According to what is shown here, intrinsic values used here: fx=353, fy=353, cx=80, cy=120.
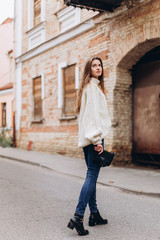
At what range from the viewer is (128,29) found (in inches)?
361

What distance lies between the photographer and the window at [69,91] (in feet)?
39.3

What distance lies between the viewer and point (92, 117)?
12.4 feet

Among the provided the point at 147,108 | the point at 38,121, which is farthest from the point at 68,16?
the point at 147,108

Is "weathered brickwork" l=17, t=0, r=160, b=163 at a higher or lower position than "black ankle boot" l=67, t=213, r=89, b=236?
higher

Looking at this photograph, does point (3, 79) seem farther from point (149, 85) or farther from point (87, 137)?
point (87, 137)

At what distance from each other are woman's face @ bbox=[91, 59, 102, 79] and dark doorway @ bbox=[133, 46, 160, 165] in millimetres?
5338

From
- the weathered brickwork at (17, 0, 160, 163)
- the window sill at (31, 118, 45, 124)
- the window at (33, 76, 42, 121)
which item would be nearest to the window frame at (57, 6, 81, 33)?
the weathered brickwork at (17, 0, 160, 163)

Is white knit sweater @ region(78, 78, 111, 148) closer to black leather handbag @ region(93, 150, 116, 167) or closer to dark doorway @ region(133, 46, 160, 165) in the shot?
black leather handbag @ region(93, 150, 116, 167)

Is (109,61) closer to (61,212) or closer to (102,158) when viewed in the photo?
(61,212)

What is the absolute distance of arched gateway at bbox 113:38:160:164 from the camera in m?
9.20

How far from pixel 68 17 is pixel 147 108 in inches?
188

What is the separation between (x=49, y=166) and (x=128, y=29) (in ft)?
13.8

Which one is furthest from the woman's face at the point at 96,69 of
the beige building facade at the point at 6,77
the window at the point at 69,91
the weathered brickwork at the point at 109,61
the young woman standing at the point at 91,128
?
the beige building facade at the point at 6,77

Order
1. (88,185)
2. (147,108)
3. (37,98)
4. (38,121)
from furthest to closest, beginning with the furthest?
(37,98) < (38,121) < (147,108) < (88,185)
